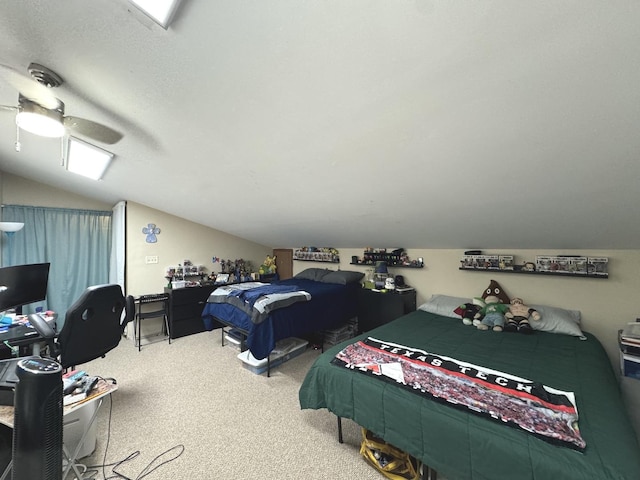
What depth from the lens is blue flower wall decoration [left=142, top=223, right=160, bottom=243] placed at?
156 inches

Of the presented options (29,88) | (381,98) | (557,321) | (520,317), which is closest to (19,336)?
(29,88)

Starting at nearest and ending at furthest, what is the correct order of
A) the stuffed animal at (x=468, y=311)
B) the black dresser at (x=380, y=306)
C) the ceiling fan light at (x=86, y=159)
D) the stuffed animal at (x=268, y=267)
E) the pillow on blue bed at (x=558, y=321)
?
the ceiling fan light at (x=86, y=159)
the pillow on blue bed at (x=558, y=321)
the stuffed animal at (x=468, y=311)
the black dresser at (x=380, y=306)
the stuffed animal at (x=268, y=267)

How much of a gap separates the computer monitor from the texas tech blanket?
9.68 feet

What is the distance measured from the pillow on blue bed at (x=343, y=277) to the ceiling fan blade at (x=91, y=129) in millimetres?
3122

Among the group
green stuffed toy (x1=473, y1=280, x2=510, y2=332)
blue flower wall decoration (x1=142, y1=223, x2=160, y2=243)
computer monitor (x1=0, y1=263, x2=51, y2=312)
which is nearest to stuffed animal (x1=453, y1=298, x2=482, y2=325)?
green stuffed toy (x1=473, y1=280, x2=510, y2=332)

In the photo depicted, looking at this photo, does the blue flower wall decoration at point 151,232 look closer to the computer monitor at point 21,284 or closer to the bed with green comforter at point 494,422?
the computer monitor at point 21,284

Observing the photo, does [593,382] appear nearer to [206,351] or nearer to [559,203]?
[559,203]

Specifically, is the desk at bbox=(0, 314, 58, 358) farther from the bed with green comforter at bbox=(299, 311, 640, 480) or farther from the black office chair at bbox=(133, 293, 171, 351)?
the bed with green comforter at bbox=(299, 311, 640, 480)

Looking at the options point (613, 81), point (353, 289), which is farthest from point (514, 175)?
point (353, 289)

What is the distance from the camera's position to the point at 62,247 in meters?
3.66

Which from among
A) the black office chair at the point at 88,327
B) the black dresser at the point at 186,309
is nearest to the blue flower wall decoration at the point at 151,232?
the black dresser at the point at 186,309

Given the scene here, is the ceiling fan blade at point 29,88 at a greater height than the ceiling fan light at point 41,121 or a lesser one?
greater

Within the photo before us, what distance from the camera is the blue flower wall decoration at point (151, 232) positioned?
3973mm

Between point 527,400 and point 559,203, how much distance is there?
1.40 metres
